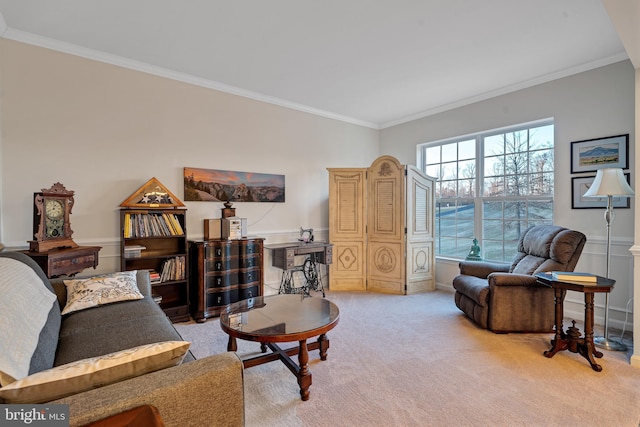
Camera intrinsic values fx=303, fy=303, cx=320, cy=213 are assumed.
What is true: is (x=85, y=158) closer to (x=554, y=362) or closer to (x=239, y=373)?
(x=239, y=373)

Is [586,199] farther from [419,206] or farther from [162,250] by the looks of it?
[162,250]

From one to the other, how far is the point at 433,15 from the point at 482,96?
7.21ft

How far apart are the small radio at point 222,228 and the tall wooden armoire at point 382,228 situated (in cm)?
159

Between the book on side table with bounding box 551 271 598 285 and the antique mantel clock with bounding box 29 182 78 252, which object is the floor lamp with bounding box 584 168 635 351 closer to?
the book on side table with bounding box 551 271 598 285

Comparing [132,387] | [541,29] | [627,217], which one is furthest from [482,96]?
[132,387]

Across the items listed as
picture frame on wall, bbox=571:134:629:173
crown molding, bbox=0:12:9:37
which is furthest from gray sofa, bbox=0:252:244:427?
picture frame on wall, bbox=571:134:629:173

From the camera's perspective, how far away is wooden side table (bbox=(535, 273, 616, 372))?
7.68 ft

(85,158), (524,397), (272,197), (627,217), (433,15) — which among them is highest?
(433,15)

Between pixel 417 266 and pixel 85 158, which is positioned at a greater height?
pixel 85 158

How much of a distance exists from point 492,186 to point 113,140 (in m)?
4.76

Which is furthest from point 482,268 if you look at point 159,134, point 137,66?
point 137,66

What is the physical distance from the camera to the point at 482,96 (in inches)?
166

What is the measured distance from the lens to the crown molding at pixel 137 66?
2777 millimetres

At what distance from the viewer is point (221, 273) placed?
3.46 meters
